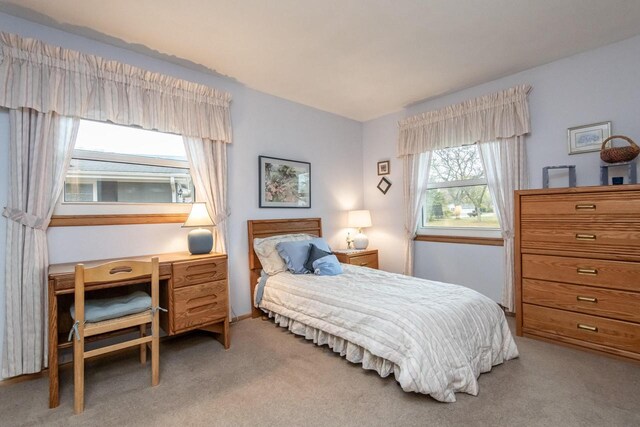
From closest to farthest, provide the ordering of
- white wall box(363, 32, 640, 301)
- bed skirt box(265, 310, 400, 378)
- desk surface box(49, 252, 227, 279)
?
desk surface box(49, 252, 227, 279) → bed skirt box(265, 310, 400, 378) → white wall box(363, 32, 640, 301)

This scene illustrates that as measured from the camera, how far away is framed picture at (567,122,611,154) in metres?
2.75

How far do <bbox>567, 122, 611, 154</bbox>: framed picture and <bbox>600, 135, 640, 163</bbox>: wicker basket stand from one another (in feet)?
0.88

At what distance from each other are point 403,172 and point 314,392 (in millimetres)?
3083

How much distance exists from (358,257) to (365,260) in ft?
0.50

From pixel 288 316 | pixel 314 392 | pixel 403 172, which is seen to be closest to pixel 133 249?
pixel 288 316

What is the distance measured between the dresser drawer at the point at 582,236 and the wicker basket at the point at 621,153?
1.84 feet

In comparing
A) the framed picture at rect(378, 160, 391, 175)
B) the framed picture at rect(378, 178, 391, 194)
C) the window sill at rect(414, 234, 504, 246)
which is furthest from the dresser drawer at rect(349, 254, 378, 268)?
the framed picture at rect(378, 160, 391, 175)

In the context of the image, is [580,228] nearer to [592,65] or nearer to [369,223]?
[592,65]

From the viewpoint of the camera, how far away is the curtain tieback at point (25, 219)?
214 centimetres

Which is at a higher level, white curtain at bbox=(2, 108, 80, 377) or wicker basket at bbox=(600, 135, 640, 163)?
wicker basket at bbox=(600, 135, 640, 163)

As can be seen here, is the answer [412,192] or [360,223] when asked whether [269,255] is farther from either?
[412,192]

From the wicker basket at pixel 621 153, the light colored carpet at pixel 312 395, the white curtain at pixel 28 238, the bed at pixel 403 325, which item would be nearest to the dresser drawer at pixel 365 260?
the bed at pixel 403 325

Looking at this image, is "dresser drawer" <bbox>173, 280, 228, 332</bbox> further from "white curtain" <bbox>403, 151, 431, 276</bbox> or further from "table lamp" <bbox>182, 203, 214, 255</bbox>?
"white curtain" <bbox>403, 151, 431, 276</bbox>

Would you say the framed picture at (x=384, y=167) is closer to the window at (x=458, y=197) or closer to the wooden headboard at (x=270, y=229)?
the window at (x=458, y=197)
